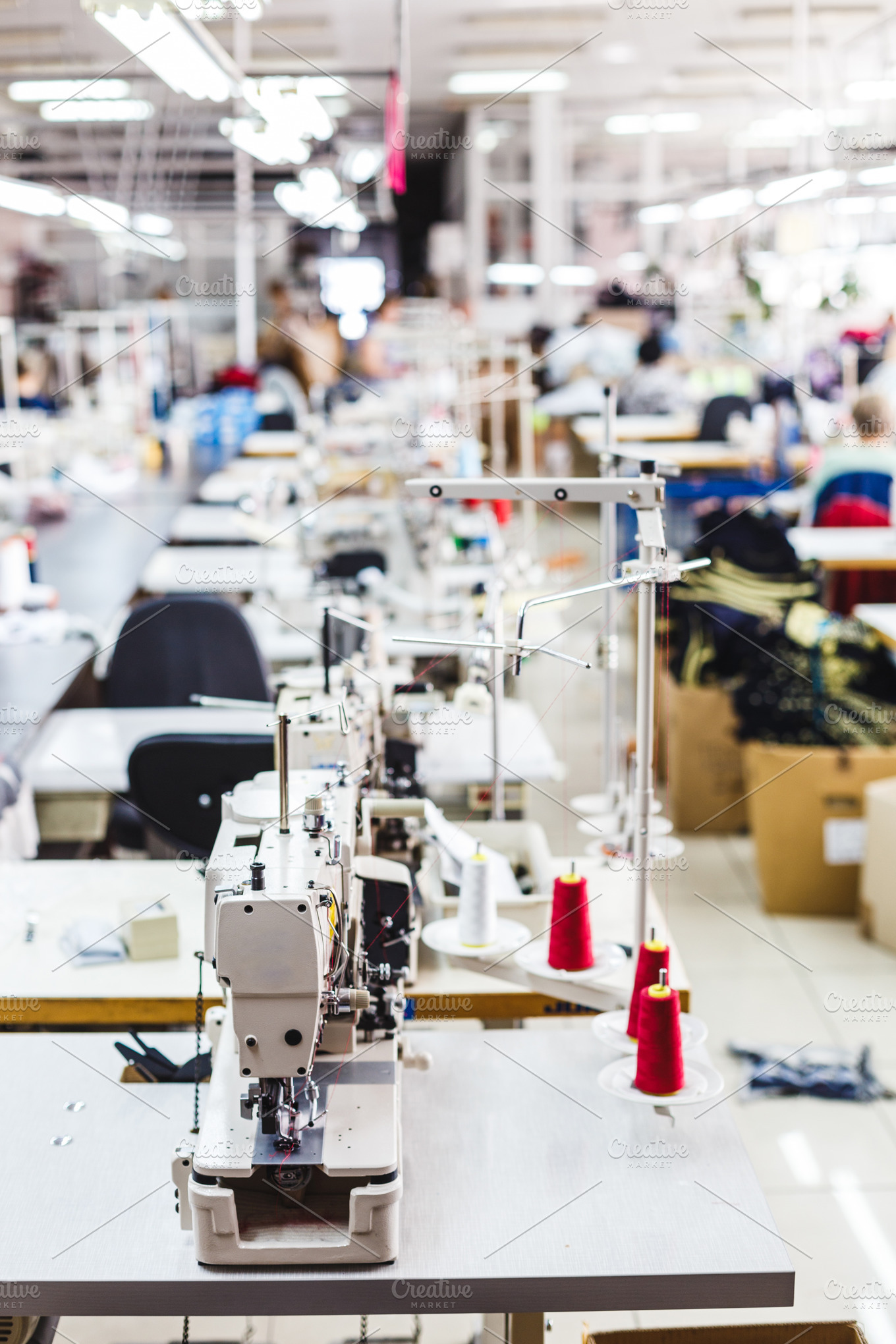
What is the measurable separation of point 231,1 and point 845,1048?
8.85ft

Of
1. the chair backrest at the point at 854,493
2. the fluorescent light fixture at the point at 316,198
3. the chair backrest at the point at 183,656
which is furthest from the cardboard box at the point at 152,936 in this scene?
the chair backrest at the point at 854,493

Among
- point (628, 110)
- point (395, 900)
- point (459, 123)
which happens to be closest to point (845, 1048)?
point (395, 900)

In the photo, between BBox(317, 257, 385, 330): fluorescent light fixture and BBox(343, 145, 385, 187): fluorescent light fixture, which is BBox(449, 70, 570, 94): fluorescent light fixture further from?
BBox(343, 145, 385, 187): fluorescent light fixture

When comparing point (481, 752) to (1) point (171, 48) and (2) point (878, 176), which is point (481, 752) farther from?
(2) point (878, 176)

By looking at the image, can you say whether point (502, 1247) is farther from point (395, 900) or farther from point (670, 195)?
point (670, 195)

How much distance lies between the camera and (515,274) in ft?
39.7

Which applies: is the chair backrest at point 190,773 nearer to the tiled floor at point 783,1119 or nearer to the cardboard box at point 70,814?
the cardboard box at point 70,814

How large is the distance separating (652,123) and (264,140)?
8.73 meters

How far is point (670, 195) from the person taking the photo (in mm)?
9352

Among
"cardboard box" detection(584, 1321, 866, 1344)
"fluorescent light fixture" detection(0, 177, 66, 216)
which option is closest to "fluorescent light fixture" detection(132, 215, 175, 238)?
"fluorescent light fixture" detection(0, 177, 66, 216)

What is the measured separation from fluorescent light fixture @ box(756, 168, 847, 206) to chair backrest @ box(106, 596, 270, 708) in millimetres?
3544

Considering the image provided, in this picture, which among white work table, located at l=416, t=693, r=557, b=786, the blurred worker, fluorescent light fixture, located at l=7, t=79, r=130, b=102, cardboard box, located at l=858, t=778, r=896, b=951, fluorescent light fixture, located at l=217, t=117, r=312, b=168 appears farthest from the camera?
the blurred worker

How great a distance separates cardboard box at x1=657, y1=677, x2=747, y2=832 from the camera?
3.98m

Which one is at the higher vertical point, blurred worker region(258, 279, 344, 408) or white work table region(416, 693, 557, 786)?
blurred worker region(258, 279, 344, 408)
